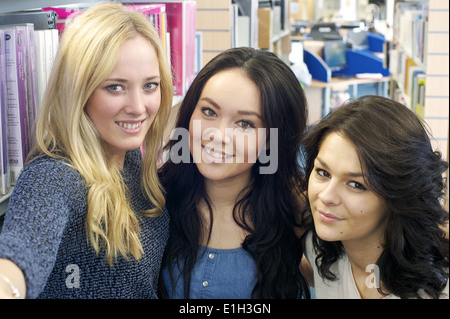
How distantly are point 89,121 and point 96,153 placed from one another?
0.07m

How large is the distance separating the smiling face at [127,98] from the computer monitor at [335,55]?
600 centimetres

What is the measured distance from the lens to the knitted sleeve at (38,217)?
86 centimetres

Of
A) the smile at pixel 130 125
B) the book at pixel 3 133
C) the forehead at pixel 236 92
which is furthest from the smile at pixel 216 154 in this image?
the book at pixel 3 133

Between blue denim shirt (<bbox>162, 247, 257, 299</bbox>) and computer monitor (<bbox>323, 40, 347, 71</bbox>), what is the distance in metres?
5.85

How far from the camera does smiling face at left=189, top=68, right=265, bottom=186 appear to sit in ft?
4.48

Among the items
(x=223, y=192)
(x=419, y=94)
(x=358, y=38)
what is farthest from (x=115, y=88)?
(x=358, y=38)

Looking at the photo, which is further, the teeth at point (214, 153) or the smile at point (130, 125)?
the teeth at point (214, 153)

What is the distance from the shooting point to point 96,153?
1.17 m

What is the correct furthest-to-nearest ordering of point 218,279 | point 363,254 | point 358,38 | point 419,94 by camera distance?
point 358,38
point 419,94
point 218,279
point 363,254

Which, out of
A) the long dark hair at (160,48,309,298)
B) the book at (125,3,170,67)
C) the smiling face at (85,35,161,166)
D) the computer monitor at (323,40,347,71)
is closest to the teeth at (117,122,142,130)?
the smiling face at (85,35,161,166)

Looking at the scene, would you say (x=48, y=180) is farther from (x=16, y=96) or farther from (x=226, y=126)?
(x=226, y=126)

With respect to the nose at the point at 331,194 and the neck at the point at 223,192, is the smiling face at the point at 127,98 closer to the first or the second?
the neck at the point at 223,192

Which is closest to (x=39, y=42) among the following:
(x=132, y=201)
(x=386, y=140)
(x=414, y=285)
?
(x=132, y=201)

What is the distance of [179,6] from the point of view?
7.31ft
